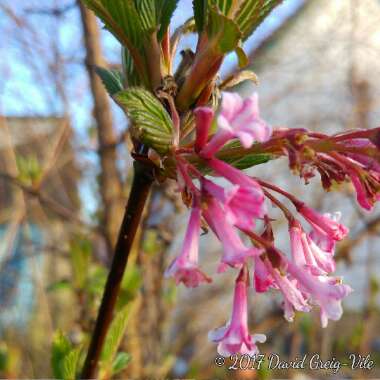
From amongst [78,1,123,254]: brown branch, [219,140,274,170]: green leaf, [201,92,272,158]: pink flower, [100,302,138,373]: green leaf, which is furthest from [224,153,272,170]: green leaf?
[78,1,123,254]: brown branch

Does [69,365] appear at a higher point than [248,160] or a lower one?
lower

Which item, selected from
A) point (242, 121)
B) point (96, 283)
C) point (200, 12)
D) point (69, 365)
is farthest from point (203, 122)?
point (96, 283)

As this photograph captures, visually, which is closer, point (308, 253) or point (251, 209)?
point (251, 209)

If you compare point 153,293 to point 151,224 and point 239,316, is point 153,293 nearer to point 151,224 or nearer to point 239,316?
point 151,224

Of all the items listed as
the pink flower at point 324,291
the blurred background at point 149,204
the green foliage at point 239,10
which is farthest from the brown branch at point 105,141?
the pink flower at point 324,291

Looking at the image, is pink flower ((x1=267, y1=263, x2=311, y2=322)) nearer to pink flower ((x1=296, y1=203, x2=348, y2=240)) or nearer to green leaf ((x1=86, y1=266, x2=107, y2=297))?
pink flower ((x1=296, y1=203, x2=348, y2=240))

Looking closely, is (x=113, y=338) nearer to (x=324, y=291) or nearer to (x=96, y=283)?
(x=324, y=291)

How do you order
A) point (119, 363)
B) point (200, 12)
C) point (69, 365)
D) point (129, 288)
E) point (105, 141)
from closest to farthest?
point (200, 12), point (69, 365), point (119, 363), point (129, 288), point (105, 141)

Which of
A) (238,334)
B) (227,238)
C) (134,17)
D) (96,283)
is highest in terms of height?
(134,17)

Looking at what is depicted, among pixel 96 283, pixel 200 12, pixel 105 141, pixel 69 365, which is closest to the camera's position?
pixel 200 12
